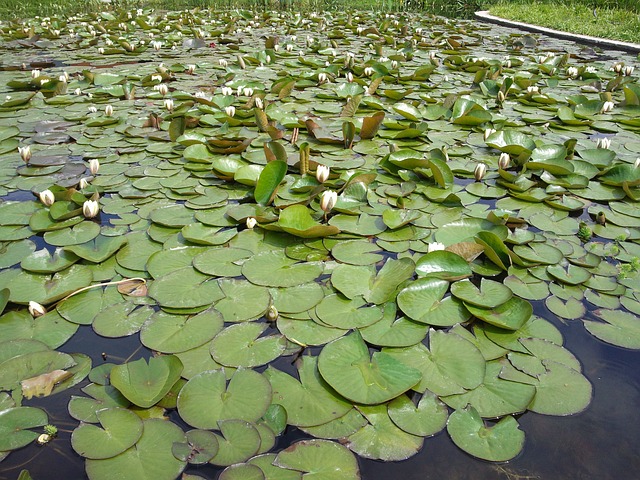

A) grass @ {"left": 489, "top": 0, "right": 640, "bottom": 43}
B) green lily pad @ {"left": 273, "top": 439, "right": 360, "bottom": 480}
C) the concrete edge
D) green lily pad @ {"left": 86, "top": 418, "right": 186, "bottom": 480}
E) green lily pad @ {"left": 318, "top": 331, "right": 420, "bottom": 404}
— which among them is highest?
grass @ {"left": 489, "top": 0, "right": 640, "bottom": 43}

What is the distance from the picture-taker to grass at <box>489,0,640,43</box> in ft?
24.7

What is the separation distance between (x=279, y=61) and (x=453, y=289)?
4996 millimetres

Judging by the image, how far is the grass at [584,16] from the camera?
7531mm

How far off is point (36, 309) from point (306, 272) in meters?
1.03

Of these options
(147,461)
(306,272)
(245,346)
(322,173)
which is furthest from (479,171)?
(147,461)

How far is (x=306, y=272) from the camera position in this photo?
1866 millimetres

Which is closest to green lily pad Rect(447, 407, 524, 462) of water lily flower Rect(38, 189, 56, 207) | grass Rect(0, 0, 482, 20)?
water lily flower Rect(38, 189, 56, 207)

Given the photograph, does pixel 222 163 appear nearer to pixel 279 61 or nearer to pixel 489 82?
pixel 489 82

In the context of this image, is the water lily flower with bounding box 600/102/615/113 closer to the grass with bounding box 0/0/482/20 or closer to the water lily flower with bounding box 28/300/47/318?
the water lily flower with bounding box 28/300/47/318

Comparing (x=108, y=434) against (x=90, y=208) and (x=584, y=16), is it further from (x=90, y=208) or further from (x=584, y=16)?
(x=584, y=16)

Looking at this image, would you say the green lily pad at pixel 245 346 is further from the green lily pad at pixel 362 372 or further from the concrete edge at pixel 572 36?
the concrete edge at pixel 572 36

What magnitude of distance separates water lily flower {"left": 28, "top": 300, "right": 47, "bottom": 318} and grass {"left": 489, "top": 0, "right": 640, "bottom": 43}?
8.70 metres

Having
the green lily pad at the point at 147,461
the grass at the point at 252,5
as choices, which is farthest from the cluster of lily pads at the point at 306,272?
the grass at the point at 252,5

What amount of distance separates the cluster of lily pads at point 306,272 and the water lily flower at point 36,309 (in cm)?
3
